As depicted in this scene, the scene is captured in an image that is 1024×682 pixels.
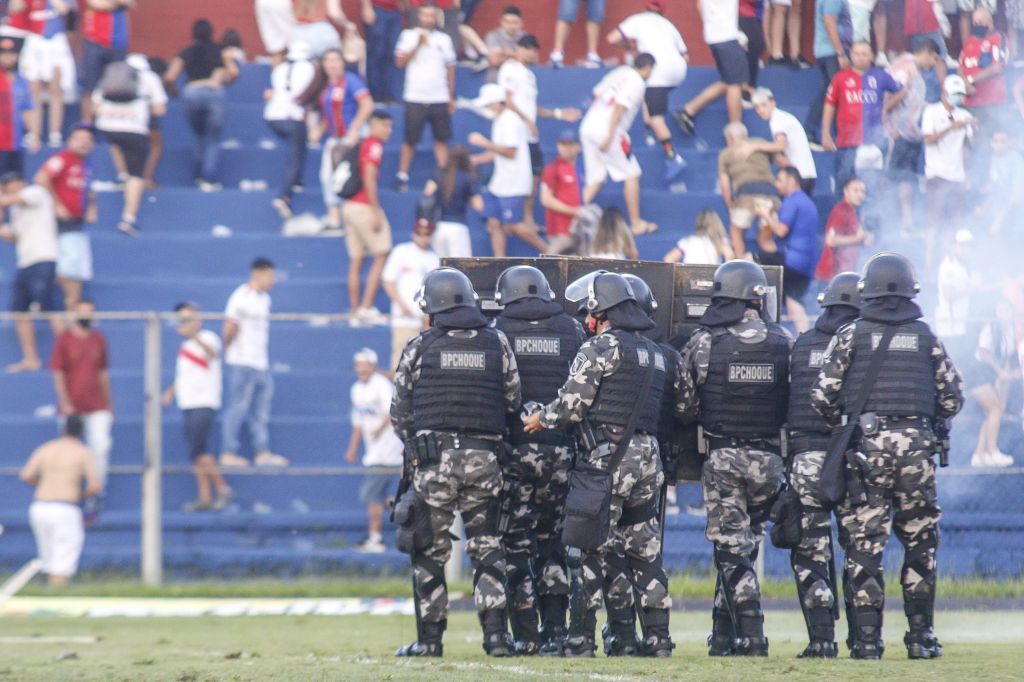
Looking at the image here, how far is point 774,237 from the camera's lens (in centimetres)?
1482

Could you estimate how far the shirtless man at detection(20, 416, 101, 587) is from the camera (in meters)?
13.0

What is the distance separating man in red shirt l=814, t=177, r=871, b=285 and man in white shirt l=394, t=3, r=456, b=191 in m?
3.71

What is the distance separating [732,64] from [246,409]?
6359 millimetres

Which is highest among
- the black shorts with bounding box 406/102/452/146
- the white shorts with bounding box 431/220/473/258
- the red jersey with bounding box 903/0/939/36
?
the red jersey with bounding box 903/0/939/36

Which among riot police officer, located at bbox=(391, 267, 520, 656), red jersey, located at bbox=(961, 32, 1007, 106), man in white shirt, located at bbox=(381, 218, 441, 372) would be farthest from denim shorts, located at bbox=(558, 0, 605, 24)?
riot police officer, located at bbox=(391, 267, 520, 656)

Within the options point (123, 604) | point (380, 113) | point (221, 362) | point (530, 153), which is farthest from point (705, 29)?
point (123, 604)

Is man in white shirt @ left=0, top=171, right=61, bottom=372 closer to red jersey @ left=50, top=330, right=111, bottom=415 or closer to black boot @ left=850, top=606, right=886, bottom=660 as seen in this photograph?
red jersey @ left=50, top=330, right=111, bottom=415

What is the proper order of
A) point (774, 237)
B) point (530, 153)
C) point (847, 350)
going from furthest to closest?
point (530, 153) → point (774, 237) → point (847, 350)

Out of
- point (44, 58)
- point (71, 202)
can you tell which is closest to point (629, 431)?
point (71, 202)

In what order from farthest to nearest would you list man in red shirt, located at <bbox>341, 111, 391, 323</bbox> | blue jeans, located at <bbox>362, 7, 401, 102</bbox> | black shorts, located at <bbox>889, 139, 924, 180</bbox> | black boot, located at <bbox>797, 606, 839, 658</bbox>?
→ blue jeans, located at <bbox>362, 7, 401, 102</bbox>, black shorts, located at <bbox>889, 139, 924, 180</bbox>, man in red shirt, located at <bbox>341, 111, 391, 323</bbox>, black boot, located at <bbox>797, 606, 839, 658</bbox>

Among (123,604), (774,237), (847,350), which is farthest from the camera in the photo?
(774,237)

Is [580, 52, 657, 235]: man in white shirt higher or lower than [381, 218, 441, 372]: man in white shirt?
higher

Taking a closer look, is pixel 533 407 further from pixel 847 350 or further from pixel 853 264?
pixel 853 264

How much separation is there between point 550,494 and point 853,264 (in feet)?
21.8
